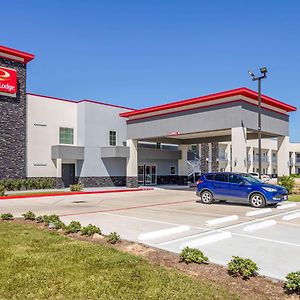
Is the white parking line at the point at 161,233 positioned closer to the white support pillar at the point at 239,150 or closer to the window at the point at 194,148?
the white support pillar at the point at 239,150

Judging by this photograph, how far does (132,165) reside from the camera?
31.6 m

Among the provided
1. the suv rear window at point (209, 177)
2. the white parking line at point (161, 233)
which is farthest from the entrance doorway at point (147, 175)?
the white parking line at point (161, 233)

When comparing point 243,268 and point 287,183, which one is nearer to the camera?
point 243,268

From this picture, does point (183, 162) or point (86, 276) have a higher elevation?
point (183, 162)

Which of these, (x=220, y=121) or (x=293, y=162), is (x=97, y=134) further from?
(x=293, y=162)

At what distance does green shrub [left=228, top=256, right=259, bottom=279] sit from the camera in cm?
549

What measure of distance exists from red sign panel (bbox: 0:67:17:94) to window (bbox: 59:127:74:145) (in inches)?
217

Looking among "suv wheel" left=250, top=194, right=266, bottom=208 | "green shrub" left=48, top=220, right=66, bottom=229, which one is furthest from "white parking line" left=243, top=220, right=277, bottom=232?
"green shrub" left=48, top=220, right=66, bottom=229

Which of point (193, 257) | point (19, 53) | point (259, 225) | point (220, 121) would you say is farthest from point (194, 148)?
point (193, 257)

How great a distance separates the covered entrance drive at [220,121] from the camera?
71.7ft

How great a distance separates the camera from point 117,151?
31.1 metres

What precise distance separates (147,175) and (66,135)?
10757mm

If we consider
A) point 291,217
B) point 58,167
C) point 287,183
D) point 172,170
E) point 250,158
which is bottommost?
point 291,217

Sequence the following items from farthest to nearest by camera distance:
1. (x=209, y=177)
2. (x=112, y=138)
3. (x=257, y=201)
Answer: (x=112, y=138) → (x=209, y=177) → (x=257, y=201)
